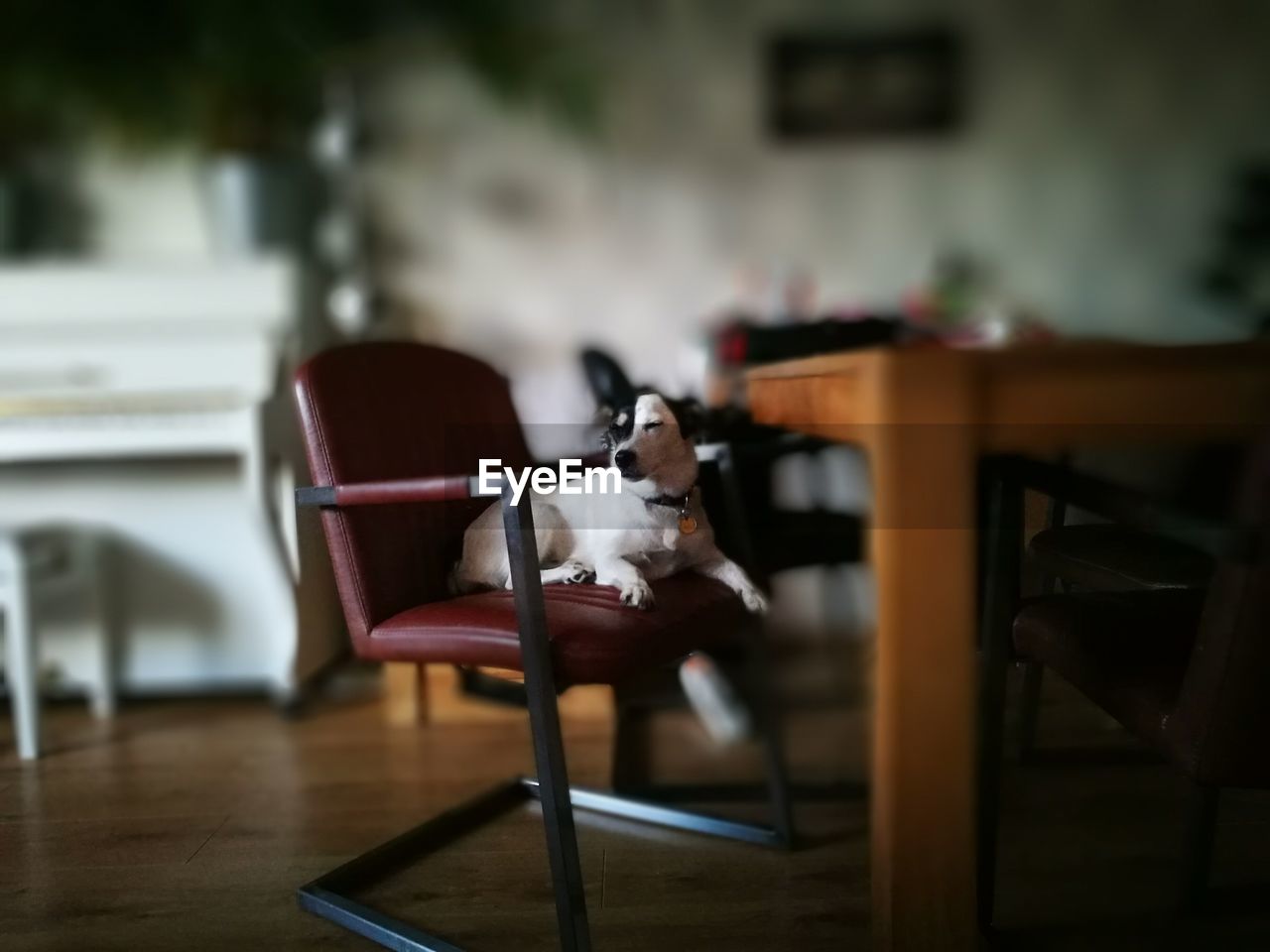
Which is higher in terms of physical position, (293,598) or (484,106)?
(484,106)

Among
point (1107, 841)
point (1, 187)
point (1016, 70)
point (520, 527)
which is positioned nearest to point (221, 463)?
point (1, 187)

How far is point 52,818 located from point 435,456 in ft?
2.74

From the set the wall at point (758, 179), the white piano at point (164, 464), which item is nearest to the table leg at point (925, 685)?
the white piano at point (164, 464)

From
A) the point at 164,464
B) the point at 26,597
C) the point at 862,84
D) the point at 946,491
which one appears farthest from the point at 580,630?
the point at 862,84

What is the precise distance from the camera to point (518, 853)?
3.94 feet

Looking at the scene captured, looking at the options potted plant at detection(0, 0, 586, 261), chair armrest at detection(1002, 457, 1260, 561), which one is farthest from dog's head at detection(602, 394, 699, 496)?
potted plant at detection(0, 0, 586, 261)

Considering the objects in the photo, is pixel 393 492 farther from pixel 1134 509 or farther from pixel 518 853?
pixel 1134 509

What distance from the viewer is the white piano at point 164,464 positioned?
2035mm

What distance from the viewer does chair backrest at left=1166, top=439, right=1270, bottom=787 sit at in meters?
0.73

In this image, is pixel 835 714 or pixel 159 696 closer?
pixel 835 714

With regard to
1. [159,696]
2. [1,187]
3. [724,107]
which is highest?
[724,107]

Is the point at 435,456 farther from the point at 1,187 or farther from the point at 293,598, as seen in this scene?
the point at 1,187

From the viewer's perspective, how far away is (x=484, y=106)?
2.54 m

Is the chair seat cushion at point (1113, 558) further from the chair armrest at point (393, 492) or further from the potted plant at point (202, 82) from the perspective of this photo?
the potted plant at point (202, 82)
